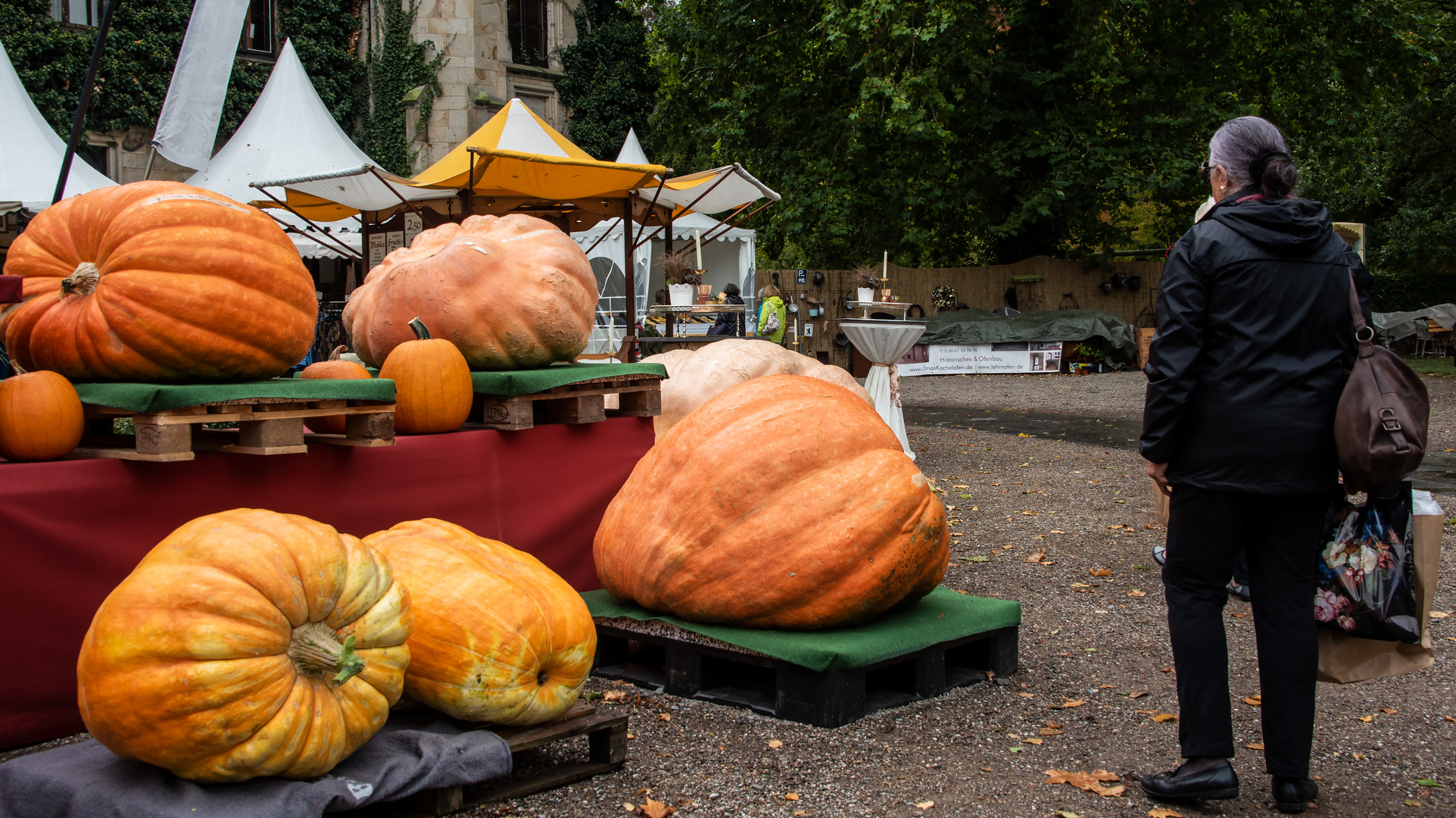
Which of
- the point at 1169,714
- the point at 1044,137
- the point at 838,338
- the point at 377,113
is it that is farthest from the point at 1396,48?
the point at 377,113

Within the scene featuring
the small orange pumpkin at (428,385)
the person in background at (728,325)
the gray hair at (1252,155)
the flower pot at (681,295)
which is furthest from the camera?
the person in background at (728,325)

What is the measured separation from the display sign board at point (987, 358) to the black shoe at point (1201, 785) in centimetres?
1802

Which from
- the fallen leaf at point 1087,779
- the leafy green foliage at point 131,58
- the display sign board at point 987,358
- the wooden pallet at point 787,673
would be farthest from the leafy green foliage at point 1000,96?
the fallen leaf at point 1087,779

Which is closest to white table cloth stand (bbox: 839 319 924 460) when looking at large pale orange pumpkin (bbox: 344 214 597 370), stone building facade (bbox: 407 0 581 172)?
large pale orange pumpkin (bbox: 344 214 597 370)

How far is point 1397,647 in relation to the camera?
3.05 metres

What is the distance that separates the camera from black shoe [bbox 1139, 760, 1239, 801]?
2.84m

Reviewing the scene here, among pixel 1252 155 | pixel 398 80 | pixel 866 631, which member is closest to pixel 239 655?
pixel 866 631

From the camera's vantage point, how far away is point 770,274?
21328mm

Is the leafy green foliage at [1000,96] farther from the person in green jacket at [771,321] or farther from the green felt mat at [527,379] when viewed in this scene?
the green felt mat at [527,379]

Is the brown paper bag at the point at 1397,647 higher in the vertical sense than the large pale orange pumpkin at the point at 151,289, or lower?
lower

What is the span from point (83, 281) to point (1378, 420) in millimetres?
3914

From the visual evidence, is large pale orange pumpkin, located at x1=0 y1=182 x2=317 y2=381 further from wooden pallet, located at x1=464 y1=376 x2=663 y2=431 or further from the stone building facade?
the stone building facade

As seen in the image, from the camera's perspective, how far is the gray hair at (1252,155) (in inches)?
115

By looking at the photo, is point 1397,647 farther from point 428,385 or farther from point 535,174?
point 535,174
